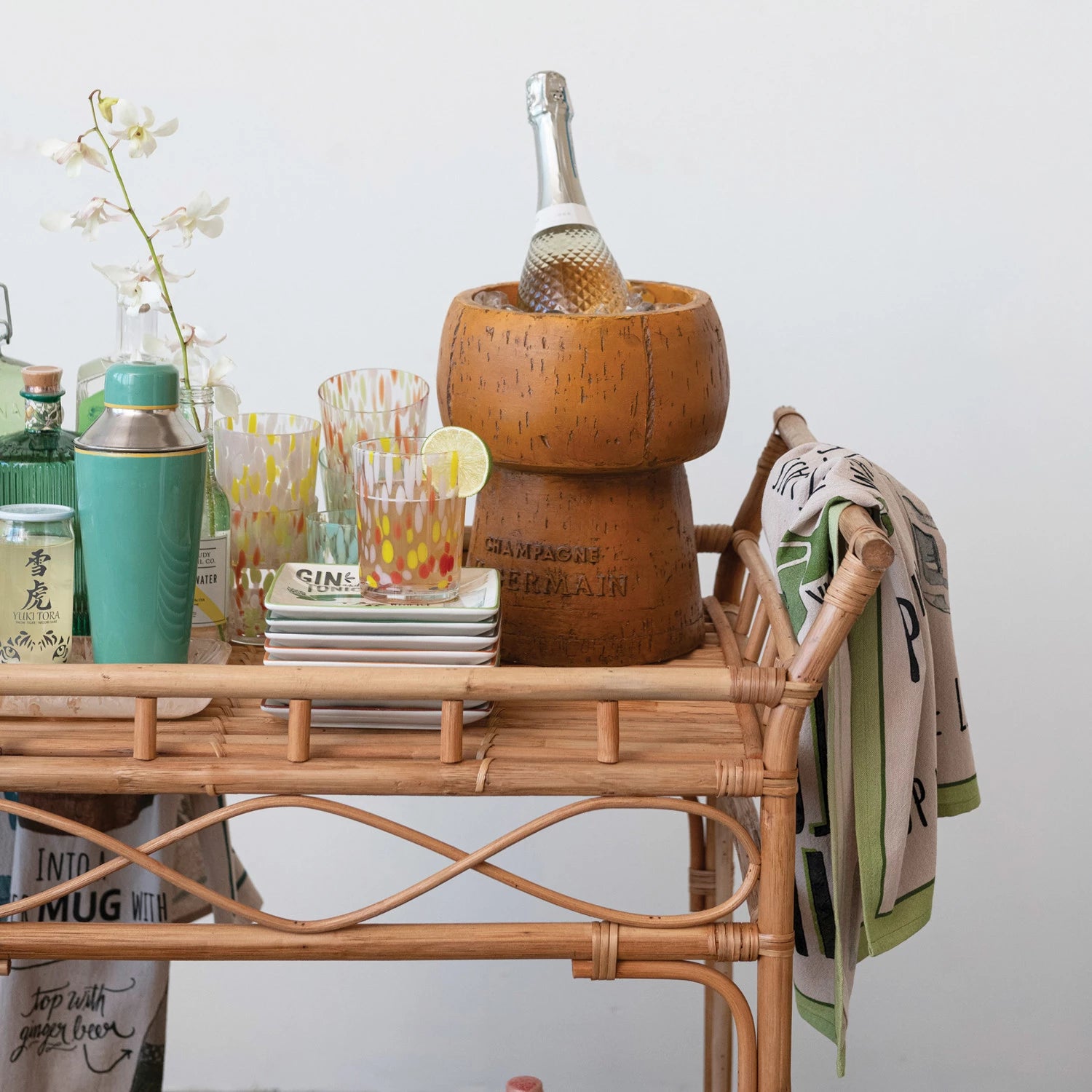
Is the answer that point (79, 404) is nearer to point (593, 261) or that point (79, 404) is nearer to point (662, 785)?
point (593, 261)

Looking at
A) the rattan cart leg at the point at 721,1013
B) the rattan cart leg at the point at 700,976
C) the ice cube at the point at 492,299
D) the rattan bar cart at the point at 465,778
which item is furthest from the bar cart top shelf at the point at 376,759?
the rattan cart leg at the point at 721,1013

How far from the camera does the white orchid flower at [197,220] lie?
0.98 metres

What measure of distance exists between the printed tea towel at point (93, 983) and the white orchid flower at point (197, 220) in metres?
0.48

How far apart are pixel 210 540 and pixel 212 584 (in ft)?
0.11

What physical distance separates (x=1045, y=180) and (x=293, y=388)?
→ 933 millimetres

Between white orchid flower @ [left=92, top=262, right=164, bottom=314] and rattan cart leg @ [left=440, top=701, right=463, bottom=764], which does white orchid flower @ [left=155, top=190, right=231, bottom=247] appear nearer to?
white orchid flower @ [left=92, top=262, right=164, bottom=314]

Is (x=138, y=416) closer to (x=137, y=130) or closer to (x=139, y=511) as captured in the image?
(x=139, y=511)

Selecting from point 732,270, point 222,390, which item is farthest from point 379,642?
point 732,270

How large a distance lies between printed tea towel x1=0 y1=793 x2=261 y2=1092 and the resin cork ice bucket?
0.41 meters

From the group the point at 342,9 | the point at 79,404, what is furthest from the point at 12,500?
the point at 342,9

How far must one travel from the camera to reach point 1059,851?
5.77 ft

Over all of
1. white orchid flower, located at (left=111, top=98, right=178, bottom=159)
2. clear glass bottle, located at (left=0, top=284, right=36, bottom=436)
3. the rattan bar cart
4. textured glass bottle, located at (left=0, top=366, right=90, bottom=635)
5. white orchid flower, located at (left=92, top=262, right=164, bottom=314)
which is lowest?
the rattan bar cart

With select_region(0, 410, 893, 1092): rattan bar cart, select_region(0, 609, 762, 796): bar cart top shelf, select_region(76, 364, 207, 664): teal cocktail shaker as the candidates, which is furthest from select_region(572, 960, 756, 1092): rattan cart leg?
select_region(76, 364, 207, 664): teal cocktail shaker

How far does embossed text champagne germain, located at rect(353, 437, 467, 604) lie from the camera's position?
2.96 feet
